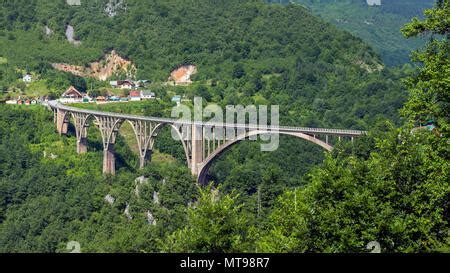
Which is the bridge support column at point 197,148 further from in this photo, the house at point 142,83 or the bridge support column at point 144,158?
the house at point 142,83

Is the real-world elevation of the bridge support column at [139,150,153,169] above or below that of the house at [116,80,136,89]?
below

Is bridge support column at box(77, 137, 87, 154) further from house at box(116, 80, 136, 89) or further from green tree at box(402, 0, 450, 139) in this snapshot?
green tree at box(402, 0, 450, 139)

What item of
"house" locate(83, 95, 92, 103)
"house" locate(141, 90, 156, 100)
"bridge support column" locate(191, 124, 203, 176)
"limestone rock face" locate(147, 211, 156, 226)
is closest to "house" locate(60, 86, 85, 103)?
"house" locate(83, 95, 92, 103)

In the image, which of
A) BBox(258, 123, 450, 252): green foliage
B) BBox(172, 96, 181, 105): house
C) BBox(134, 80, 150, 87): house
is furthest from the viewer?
BBox(134, 80, 150, 87): house

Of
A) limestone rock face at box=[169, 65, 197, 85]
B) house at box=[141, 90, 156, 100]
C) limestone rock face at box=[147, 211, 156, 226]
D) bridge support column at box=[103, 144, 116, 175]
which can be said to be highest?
limestone rock face at box=[169, 65, 197, 85]

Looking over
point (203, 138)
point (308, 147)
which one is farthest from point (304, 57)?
point (203, 138)

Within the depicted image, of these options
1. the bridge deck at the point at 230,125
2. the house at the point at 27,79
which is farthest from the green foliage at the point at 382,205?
the house at the point at 27,79
